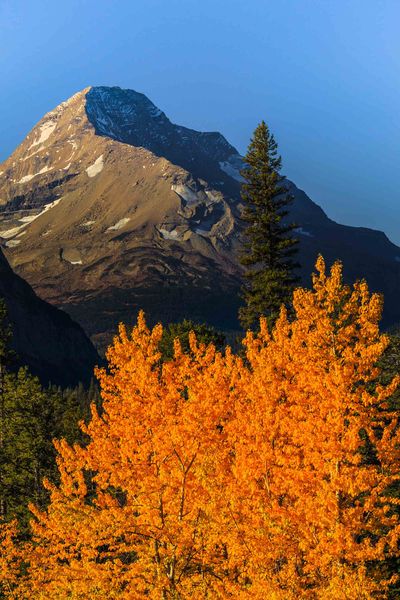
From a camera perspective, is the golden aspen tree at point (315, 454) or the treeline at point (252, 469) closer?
the golden aspen tree at point (315, 454)

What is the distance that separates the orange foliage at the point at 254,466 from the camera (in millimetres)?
18391

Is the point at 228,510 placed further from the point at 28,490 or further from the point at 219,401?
the point at 28,490

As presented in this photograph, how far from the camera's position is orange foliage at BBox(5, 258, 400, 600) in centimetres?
1839

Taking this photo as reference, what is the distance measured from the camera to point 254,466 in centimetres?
2002

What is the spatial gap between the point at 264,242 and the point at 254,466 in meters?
35.0

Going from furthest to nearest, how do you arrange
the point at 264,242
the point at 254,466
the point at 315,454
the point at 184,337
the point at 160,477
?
the point at 184,337 → the point at 264,242 → the point at 254,466 → the point at 160,477 → the point at 315,454

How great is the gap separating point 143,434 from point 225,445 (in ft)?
8.55

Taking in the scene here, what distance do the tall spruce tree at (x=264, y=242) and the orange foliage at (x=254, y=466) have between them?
2708cm

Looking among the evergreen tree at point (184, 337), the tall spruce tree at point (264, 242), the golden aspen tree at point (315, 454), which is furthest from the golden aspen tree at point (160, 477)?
the evergreen tree at point (184, 337)

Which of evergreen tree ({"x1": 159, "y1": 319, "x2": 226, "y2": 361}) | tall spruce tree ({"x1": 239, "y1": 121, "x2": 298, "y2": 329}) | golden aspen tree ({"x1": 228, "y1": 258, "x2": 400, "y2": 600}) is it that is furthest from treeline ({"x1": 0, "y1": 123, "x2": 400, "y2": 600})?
evergreen tree ({"x1": 159, "y1": 319, "x2": 226, "y2": 361})

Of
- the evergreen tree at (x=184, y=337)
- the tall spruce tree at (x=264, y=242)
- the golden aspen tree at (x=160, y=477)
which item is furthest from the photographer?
the evergreen tree at (x=184, y=337)

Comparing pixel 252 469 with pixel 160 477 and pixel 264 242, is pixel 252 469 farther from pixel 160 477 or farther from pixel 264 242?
pixel 264 242

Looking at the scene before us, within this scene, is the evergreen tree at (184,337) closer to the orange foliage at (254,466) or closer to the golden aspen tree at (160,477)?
the golden aspen tree at (160,477)

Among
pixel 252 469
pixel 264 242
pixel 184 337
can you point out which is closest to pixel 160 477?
pixel 252 469
